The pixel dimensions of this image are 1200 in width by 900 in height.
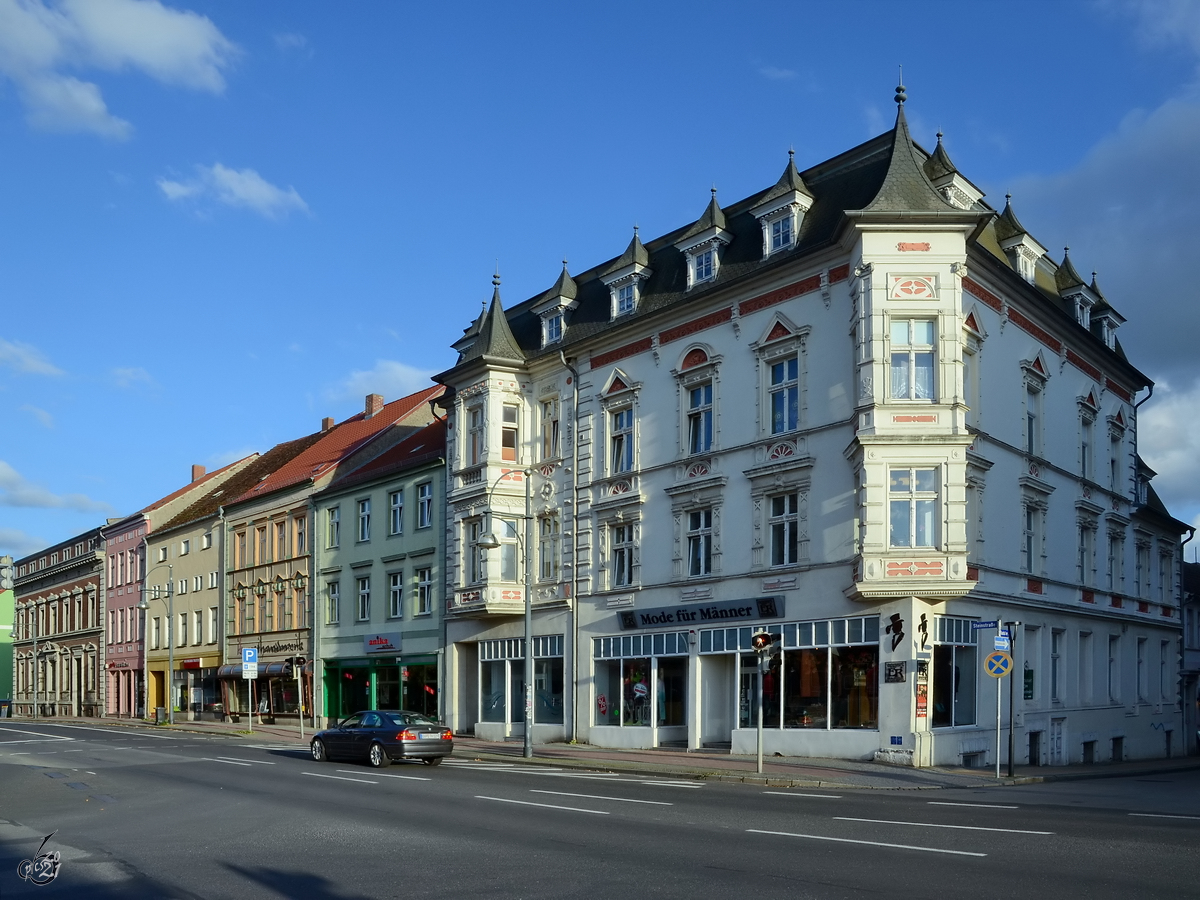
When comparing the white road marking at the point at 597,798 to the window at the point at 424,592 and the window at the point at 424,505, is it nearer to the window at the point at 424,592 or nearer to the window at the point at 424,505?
the window at the point at 424,592

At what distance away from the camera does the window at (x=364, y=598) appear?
155ft

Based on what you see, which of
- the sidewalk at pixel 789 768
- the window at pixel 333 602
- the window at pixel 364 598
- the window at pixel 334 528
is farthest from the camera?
the window at pixel 334 528

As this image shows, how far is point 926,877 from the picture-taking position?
36.2 feet

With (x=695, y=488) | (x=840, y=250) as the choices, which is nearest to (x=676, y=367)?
(x=695, y=488)

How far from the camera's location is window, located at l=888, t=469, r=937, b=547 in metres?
27.1

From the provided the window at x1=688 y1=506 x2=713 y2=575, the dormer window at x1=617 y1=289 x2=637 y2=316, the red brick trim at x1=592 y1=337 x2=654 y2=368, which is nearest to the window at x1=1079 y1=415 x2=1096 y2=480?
the window at x1=688 y1=506 x2=713 y2=575

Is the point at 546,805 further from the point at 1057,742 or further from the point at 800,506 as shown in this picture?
the point at 1057,742

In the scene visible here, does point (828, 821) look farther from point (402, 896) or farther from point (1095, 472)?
point (1095, 472)

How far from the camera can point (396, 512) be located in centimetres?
4591

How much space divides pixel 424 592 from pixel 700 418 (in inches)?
591

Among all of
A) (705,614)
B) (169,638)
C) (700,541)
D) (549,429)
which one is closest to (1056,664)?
(705,614)

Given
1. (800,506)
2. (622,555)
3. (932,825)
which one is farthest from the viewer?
(622,555)

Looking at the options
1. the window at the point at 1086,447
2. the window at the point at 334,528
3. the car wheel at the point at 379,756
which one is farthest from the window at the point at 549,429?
the window at the point at 1086,447

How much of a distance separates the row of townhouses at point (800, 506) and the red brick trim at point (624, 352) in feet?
0.25
